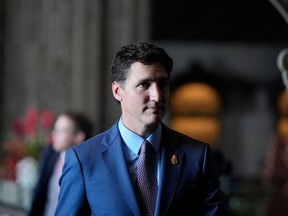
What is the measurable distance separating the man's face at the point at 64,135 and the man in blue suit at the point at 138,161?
2.22 meters

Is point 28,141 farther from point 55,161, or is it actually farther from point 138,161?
point 138,161

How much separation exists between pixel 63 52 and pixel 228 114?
307cm

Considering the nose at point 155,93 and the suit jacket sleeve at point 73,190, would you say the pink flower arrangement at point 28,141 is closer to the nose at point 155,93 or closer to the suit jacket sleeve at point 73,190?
the suit jacket sleeve at point 73,190

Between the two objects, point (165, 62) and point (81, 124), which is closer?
point (165, 62)

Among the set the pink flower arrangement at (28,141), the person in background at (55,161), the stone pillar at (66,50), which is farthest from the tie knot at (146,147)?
the stone pillar at (66,50)

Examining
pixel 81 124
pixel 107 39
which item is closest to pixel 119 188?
pixel 81 124

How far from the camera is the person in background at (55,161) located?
4.77 m

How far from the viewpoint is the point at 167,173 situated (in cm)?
252

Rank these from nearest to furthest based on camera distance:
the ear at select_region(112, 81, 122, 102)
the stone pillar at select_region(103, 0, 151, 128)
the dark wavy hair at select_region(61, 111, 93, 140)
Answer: the ear at select_region(112, 81, 122, 102) < the dark wavy hair at select_region(61, 111, 93, 140) < the stone pillar at select_region(103, 0, 151, 128)

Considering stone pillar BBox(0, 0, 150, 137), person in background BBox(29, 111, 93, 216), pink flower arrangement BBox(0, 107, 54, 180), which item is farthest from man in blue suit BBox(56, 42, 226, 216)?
stone pillar BBox(0, 0, 150, 137)

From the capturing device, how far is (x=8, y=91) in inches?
417

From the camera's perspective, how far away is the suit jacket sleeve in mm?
2537

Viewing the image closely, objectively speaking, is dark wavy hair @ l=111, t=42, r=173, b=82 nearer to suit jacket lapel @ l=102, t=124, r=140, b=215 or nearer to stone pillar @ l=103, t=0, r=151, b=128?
suit jacket lapel @ l=102, t=124, r=140, b=215

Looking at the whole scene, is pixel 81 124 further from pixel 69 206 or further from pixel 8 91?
pixel 8 91
